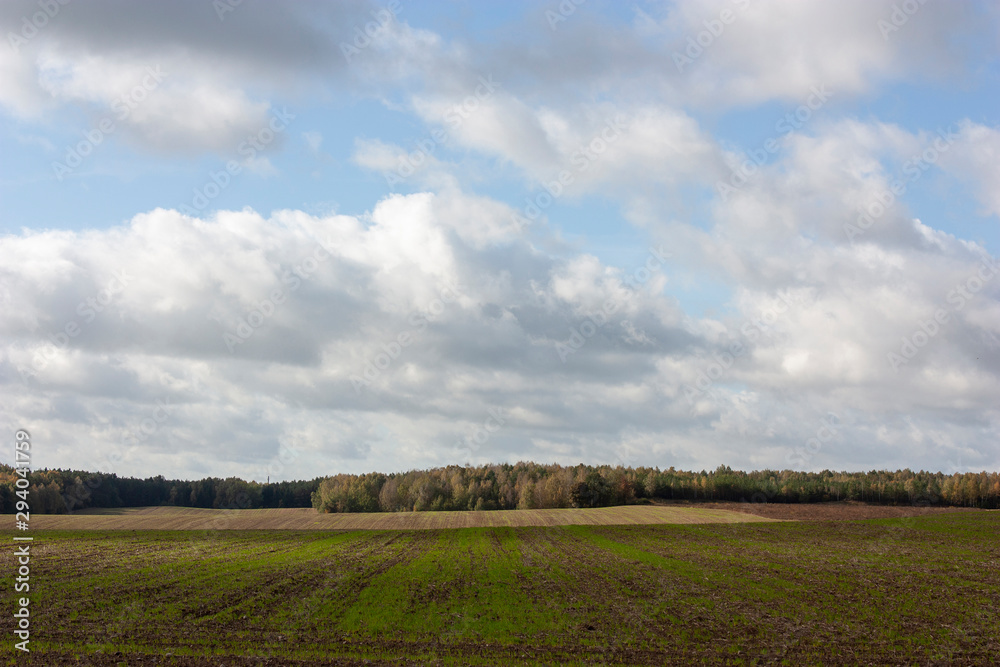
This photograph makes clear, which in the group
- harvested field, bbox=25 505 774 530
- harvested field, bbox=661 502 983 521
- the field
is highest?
the field

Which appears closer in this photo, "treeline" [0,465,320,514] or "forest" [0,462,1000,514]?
"forest" [0,462,1000,514]

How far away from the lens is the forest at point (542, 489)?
135875 millimetres

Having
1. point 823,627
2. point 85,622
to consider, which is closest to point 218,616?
point 85,622

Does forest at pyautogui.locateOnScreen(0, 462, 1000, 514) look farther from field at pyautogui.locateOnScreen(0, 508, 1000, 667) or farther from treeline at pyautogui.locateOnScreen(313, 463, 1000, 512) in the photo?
field at pyautogui.locateOnScreen(0, 508, 1000, 667)

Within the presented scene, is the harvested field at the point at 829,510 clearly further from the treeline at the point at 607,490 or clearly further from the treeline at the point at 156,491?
the treeline at the point at 156,491

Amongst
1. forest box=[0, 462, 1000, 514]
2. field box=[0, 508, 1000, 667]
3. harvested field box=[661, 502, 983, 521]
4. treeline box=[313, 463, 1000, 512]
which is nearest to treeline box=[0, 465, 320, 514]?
forest box=[0, 462, 1000, 514]

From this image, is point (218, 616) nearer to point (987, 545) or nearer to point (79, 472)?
point (987, 545)

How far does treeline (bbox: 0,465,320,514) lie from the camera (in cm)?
14200

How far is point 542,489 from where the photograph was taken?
145 m

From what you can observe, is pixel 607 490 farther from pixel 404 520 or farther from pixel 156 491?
pixel 156 491

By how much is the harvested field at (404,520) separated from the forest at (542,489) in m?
16.2

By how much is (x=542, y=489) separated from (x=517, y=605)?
111798 mm

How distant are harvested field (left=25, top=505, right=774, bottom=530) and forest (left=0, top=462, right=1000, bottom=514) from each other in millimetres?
16198

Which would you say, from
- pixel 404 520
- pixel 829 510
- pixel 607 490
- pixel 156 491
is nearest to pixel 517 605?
pixel 404 520
